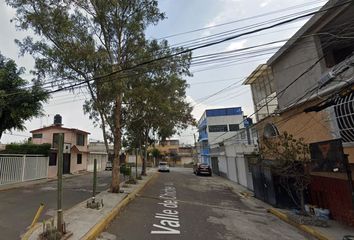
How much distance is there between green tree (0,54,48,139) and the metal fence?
215 cm

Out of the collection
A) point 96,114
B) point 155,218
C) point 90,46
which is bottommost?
point 155,218

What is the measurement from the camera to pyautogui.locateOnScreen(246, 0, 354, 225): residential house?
740 centimetres

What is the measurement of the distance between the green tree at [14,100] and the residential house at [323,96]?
1400cm

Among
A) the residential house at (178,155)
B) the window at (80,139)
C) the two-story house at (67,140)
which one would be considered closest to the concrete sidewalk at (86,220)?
the two-story house at (67,140)

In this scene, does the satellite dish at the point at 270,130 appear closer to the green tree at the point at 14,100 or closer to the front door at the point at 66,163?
the green tree at the point at 14,100

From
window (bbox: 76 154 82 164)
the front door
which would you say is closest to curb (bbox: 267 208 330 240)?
the front door

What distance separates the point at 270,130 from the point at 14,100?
630 inches

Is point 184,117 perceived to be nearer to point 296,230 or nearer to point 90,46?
point 90,46

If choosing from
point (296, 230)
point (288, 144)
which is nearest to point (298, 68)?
point (288, 144)

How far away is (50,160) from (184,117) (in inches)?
538

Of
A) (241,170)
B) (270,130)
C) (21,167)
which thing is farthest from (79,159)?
(270,130)

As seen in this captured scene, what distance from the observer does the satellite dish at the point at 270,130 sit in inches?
480

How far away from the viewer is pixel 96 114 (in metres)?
14.0

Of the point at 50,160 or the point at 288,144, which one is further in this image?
the point at 50,160
